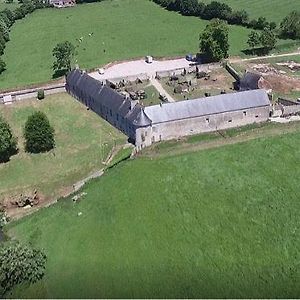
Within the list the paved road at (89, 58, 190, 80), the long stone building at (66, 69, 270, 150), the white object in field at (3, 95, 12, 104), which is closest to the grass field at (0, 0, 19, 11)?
the paved road at (89, 58, 190, 80)

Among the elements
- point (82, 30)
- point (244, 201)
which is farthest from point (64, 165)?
point (82, 30)

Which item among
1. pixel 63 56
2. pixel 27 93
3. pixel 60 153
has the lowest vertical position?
pixel 60 153

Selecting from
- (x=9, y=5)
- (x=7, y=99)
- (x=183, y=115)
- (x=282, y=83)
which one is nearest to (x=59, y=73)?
(x=7, y=99)

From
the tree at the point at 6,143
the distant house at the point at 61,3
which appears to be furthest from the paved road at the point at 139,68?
the distant house at the point at 61,3

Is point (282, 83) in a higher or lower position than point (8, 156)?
higher

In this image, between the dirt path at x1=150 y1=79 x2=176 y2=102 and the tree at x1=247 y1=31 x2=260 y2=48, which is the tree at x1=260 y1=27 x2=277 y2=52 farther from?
the dirt path at x1=150 y1=79 x2=176 y2=102

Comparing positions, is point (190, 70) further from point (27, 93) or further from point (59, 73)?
point (27, 93)
